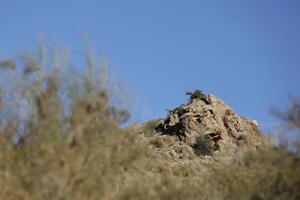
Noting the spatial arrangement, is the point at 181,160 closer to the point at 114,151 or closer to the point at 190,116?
the point at 190,116

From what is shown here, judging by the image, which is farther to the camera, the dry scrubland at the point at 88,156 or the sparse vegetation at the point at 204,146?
the sparse vegetation at the point at 204,146

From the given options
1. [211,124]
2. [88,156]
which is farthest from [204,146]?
[88,156]

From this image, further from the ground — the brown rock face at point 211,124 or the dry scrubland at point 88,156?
the brown rock face at point 211,124

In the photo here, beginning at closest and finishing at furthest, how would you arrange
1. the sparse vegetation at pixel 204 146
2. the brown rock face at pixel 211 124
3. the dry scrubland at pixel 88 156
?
the dry scrubland at pixel 88 156 < the sparse vegetation at pixel 204 146 < the brown rock face at pixel 211 124

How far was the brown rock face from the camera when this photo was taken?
38.7 meters

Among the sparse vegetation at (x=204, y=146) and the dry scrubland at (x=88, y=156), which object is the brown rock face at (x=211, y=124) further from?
the dry scrubland at (x=88, y=156)

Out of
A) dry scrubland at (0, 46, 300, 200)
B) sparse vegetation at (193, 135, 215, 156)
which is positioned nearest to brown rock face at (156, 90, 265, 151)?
sparse vegetation at (193, 135, 215, 156)

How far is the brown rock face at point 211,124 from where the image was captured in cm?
3869

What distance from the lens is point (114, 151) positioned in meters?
19.5

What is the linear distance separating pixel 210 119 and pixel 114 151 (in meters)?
20.7

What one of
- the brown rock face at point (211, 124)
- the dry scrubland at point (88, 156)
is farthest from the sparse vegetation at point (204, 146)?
the dry scrubland at point (88, 156)

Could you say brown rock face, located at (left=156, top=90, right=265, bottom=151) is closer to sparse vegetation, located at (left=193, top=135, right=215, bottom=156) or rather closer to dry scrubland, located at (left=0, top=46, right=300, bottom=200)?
sparse vegetation, located at (left=193, top=135, right=215, bottom=156)

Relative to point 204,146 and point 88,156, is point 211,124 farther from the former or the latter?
point 88,156

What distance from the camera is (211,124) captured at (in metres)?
39.4
